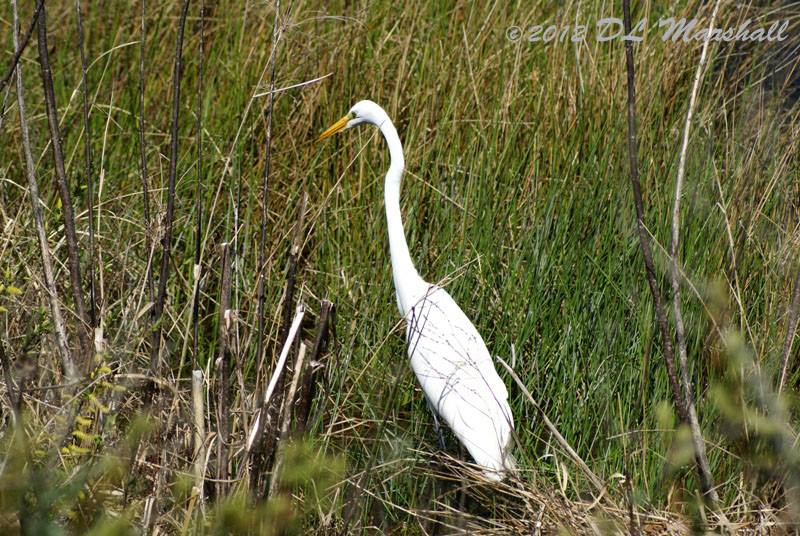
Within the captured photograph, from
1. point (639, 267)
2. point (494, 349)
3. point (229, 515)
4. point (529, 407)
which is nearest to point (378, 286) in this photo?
point (494, 349)

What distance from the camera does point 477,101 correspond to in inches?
114

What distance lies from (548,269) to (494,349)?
0.93 feet

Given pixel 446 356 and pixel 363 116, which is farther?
pixel 363 116

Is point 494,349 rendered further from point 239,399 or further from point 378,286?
point 239,399

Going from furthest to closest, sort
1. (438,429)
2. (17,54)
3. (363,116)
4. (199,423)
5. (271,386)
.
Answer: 1. (363,116)
2. (438,429)
3. (199,423)
4. (271,386)
5. (17,54)

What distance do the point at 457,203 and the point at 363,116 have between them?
365mm

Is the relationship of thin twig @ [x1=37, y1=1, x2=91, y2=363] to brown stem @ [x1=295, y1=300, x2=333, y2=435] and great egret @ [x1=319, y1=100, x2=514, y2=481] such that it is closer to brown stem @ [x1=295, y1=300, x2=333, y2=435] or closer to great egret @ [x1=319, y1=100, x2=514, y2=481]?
brown stem @ [x1=295, y1=300, x2=333, y2=435]

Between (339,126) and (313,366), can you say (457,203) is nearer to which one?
(339,126)

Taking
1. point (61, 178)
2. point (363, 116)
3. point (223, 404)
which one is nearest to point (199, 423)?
point (223, 404)

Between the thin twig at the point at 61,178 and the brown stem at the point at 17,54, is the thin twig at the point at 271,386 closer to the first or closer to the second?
the thin twig at the point at 61,178

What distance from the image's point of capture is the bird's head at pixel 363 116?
2545mm

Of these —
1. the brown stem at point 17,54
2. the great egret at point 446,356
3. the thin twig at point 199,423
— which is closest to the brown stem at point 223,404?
the thin twig at point 199,423

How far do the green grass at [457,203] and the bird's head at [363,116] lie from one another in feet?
0.71

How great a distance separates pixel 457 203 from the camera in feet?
8.91
